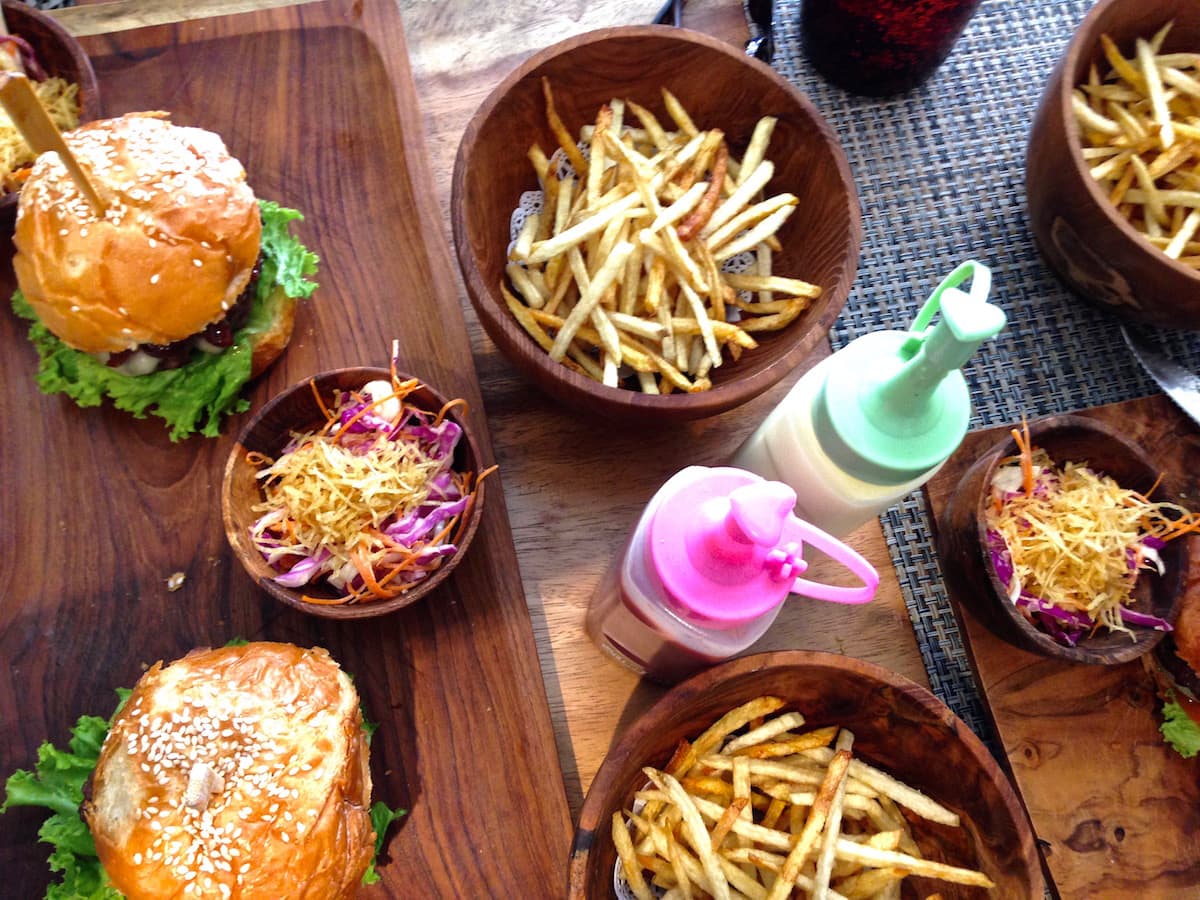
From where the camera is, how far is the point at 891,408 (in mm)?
1349

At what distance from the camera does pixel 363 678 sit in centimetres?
171

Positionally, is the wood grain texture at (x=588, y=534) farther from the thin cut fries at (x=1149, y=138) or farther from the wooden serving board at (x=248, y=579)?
the thin cut fries at (x=1149, y=138)

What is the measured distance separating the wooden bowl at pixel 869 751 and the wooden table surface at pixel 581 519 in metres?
0.22

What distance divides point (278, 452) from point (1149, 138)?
76.2 inches

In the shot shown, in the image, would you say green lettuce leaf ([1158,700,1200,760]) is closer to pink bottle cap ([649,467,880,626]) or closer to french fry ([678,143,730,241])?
pink bottle cap ([649,467,880,626])

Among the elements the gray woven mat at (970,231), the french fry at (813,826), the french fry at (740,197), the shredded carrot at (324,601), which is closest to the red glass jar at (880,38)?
the gray woven mat at (970,231)

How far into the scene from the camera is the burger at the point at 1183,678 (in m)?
1.67

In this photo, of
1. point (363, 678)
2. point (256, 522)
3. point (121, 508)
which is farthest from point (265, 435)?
point (363, 678)

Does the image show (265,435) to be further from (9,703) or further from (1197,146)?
(1197,146)

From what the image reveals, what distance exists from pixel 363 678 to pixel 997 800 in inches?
46.0

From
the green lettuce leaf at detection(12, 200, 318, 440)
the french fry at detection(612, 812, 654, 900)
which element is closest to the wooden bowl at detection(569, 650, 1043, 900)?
the french fry at detection(612, 812, 654, 900)

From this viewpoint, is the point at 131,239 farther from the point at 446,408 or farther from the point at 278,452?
the point at 446,408

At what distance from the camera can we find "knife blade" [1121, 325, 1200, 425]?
6.20 ft

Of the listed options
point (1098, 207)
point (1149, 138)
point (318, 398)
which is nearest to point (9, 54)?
point (318, 398)
